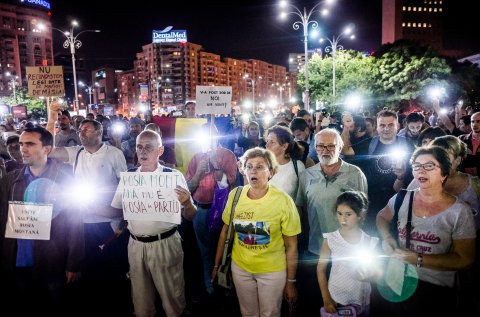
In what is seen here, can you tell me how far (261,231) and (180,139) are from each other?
4.12m

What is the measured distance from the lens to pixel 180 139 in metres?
7.41

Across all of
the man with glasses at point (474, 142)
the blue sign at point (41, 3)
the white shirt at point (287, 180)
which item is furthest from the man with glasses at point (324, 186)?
the blue sign at point (41, 3)

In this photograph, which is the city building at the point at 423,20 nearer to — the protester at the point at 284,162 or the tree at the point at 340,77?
the tree at the point at 340,77

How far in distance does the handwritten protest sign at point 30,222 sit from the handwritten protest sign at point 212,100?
3095 mm

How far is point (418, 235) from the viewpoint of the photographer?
3.27m

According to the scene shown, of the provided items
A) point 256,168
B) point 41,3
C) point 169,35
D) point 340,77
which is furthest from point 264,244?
point 41,3

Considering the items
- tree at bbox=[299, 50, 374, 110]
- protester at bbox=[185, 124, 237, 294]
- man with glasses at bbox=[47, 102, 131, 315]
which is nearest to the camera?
man with glasses at bbox=[47, 102, 131, 315]

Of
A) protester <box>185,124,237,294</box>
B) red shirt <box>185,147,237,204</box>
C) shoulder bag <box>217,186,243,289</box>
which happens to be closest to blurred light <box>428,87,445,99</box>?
red shirt <box>185,147,237,204</box>

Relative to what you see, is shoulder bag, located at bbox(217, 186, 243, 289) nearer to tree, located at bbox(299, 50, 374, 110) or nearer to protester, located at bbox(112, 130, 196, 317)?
protester, located at bbox(112, 130, 196, 317)

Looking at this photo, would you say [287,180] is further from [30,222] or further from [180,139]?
[180,139]

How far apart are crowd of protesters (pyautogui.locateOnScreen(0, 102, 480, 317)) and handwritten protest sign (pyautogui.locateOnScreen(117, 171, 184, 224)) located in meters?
0.09

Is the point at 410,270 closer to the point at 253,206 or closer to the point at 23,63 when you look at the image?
the point at 253,206

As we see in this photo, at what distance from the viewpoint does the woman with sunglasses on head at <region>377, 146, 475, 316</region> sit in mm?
3096

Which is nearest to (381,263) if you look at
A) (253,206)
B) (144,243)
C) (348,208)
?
(348,208)
